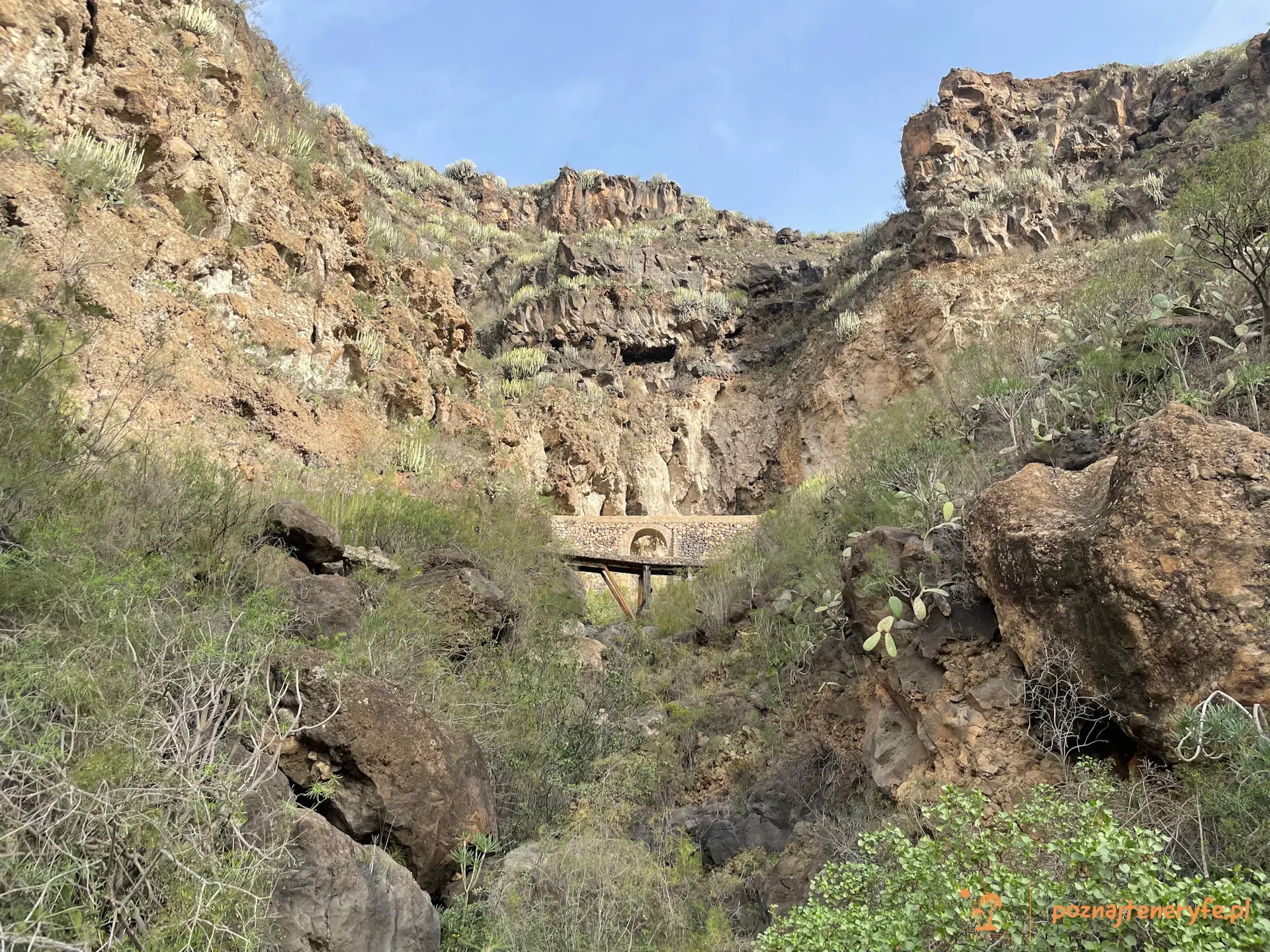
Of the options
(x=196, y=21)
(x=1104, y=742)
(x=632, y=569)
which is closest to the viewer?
(x=1104, y=742)

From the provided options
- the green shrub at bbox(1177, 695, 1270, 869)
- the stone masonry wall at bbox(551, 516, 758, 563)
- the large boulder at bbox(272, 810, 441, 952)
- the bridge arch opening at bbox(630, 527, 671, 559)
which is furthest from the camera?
the bridge arch opening at bbox(630, 527, 671, 559)

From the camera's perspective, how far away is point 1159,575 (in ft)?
12.7

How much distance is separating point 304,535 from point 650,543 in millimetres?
12653

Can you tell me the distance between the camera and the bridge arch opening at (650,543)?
18.8 metres

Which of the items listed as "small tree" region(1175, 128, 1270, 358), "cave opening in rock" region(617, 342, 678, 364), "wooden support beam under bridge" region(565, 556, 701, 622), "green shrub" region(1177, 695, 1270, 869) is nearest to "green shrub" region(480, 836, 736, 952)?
"green shrub" region(1177, 695, 1270, 869)

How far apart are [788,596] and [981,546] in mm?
4722

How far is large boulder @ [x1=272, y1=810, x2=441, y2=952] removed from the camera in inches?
126

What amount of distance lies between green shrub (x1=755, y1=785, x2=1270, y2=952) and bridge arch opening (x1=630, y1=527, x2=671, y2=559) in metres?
15.2

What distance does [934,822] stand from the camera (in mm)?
4047

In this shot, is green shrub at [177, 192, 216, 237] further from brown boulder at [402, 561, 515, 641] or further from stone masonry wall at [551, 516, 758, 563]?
stone masonry wall at [551, 516, 758, 563]

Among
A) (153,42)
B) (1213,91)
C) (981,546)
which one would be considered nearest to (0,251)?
(153,42)

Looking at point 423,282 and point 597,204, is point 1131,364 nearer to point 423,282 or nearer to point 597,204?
point 423,282
